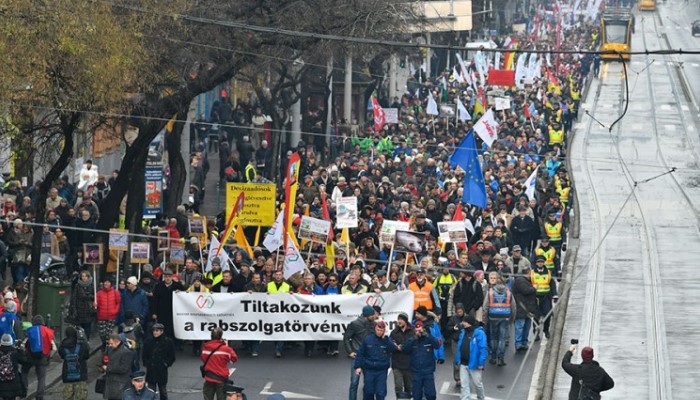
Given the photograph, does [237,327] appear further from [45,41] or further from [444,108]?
[444,108]

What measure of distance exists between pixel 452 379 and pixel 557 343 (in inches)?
132

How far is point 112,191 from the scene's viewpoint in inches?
1085

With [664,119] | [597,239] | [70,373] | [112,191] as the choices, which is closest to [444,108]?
[597,239]

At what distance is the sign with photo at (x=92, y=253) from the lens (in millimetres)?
24969

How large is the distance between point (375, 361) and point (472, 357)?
4.85 ft

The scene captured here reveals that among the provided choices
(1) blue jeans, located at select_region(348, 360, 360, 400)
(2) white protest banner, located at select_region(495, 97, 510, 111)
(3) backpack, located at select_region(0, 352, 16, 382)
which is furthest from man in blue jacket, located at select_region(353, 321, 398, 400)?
(2) white protest banner, located at select_region(495, 97, 510, 111)

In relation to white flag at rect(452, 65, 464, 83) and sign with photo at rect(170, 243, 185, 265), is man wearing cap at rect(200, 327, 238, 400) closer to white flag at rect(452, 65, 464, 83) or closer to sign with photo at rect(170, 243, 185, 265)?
sign with photo at rect(170, 243, 185, 265)

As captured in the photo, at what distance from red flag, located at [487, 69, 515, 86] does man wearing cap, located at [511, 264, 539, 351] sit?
31613mm

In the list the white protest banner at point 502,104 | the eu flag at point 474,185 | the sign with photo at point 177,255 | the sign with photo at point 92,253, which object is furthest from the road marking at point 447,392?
the white protest banner at point 502,104

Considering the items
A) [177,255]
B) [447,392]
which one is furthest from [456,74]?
[447,392]

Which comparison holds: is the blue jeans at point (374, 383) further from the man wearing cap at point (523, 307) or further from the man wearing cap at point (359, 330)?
the man wearing cap at point (523, 307)

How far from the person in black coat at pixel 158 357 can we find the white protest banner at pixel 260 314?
2656mm

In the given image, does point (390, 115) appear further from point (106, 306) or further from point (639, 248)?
point (106, 306)

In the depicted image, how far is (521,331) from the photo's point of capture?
940 inches
